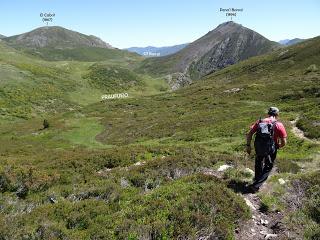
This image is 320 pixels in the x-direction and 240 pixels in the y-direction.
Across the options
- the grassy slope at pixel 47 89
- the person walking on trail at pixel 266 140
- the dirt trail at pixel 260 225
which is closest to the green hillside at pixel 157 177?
the dirt trail at pixel 260 225

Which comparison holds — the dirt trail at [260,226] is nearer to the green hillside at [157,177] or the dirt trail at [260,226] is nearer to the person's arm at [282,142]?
the green hillside at [157,177]

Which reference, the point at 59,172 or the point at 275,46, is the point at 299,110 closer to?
the point at 59,172

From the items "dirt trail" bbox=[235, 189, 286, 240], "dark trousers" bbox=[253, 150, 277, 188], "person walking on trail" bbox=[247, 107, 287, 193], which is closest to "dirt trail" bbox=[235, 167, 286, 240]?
"dirt trail" bbox=[235, 189, 286, 240]

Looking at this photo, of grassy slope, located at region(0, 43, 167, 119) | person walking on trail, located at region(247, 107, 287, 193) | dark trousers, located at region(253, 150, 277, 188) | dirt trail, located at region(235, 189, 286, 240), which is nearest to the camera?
dirt trail, located at region(235, 189, 286, 240)

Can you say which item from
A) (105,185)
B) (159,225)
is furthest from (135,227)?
(105,185)

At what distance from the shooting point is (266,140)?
13625mm

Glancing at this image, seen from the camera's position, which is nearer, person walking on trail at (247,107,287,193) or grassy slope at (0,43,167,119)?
person walking on trail at (247,107,287,193)

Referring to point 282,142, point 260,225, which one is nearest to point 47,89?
point 282,142

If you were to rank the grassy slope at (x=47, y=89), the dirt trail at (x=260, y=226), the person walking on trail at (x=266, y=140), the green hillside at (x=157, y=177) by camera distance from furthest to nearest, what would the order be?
the grassy slope at (x=47, y=89)
the person walking on trail at (x=266, y=140)
the dirt trail at (x=260, y=226)
the green hillside at (x=157, y=177)

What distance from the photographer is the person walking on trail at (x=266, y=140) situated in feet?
44.5

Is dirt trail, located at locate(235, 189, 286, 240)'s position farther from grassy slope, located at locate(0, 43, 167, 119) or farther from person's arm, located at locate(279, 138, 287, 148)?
grassy slope, located at locate(0, 43, 167, 119)

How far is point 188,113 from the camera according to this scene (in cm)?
5269

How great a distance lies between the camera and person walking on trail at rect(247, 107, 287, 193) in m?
13.6

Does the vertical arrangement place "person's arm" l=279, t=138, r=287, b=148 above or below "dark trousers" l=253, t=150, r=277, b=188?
above
